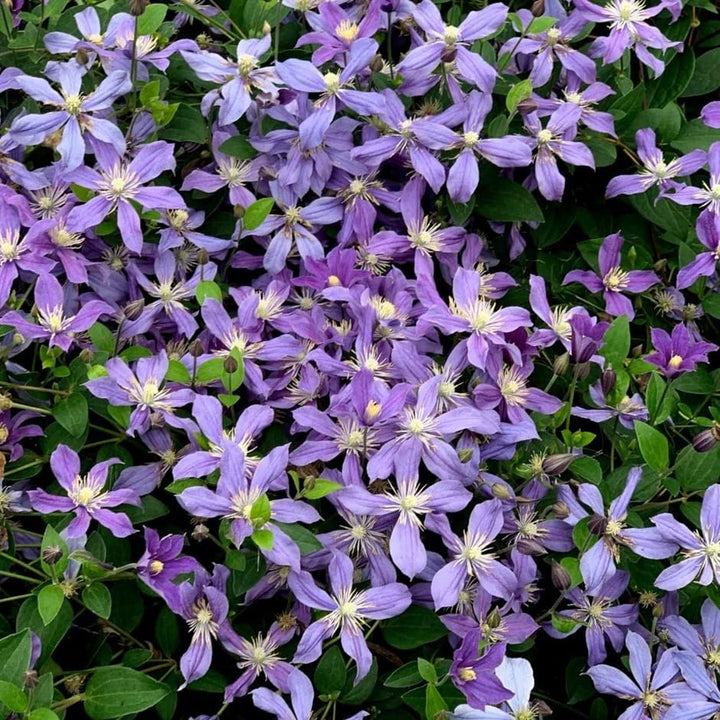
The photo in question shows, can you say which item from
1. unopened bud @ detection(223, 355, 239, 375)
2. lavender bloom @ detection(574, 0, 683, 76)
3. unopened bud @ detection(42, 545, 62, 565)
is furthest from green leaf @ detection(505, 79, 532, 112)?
unopened bud @ detection(42, 545, 62, 565)

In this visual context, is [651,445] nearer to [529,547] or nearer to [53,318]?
[529,547]

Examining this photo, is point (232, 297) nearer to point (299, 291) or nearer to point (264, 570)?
point (299, 291)

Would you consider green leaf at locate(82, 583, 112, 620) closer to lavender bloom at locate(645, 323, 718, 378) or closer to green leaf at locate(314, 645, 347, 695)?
green leaf at locate(314, 645, 347, 695)

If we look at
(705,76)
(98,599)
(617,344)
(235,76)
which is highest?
(235,76)

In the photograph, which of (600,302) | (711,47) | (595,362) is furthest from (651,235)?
(711,47)

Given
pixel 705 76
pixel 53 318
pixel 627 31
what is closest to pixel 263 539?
pixel 53 318

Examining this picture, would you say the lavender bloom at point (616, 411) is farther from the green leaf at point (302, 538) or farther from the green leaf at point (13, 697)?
the green leaf at point (13, 697)
